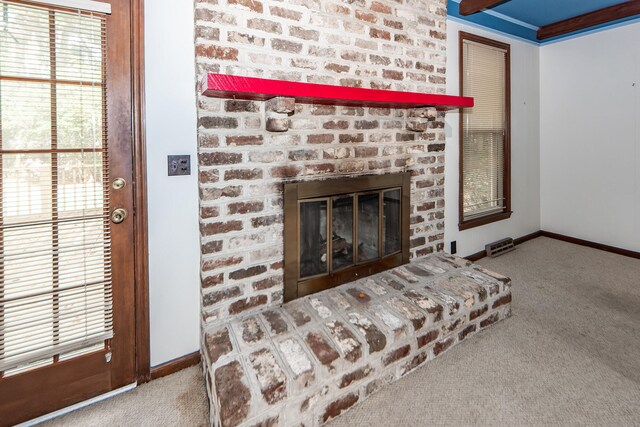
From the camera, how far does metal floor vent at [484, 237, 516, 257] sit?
3309mm

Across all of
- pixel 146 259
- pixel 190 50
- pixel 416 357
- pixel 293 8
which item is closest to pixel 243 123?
pixel 190 50

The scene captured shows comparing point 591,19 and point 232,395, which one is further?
point 591,19

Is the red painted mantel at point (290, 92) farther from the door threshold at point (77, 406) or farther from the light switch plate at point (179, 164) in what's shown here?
the door threshold at point (77, 406)

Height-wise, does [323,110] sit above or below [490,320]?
above

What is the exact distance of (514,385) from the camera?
160cm

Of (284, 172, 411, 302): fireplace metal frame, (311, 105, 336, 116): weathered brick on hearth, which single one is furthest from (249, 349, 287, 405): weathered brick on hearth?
(311, 105, 336, 116): weathered brick on hearth

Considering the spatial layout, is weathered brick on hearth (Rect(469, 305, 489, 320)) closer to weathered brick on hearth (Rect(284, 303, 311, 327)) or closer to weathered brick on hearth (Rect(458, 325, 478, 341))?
weathered brick on hearth (Rect(458, 325, 478, 341))

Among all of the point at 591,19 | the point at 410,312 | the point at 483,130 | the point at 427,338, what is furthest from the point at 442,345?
the point at 591,19

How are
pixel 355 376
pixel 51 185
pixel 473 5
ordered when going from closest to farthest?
pixel 51 185, pixel 355 376, pixel 473 5

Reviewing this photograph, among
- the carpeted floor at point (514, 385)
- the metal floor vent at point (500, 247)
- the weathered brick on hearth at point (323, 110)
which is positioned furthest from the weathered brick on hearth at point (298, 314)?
the metal floor vent at point (500, 247)

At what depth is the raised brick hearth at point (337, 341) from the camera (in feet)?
4.29

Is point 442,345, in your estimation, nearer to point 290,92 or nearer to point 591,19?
point 290,92

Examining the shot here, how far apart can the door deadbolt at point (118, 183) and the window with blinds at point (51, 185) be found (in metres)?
0.03

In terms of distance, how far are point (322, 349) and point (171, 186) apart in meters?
1.10
